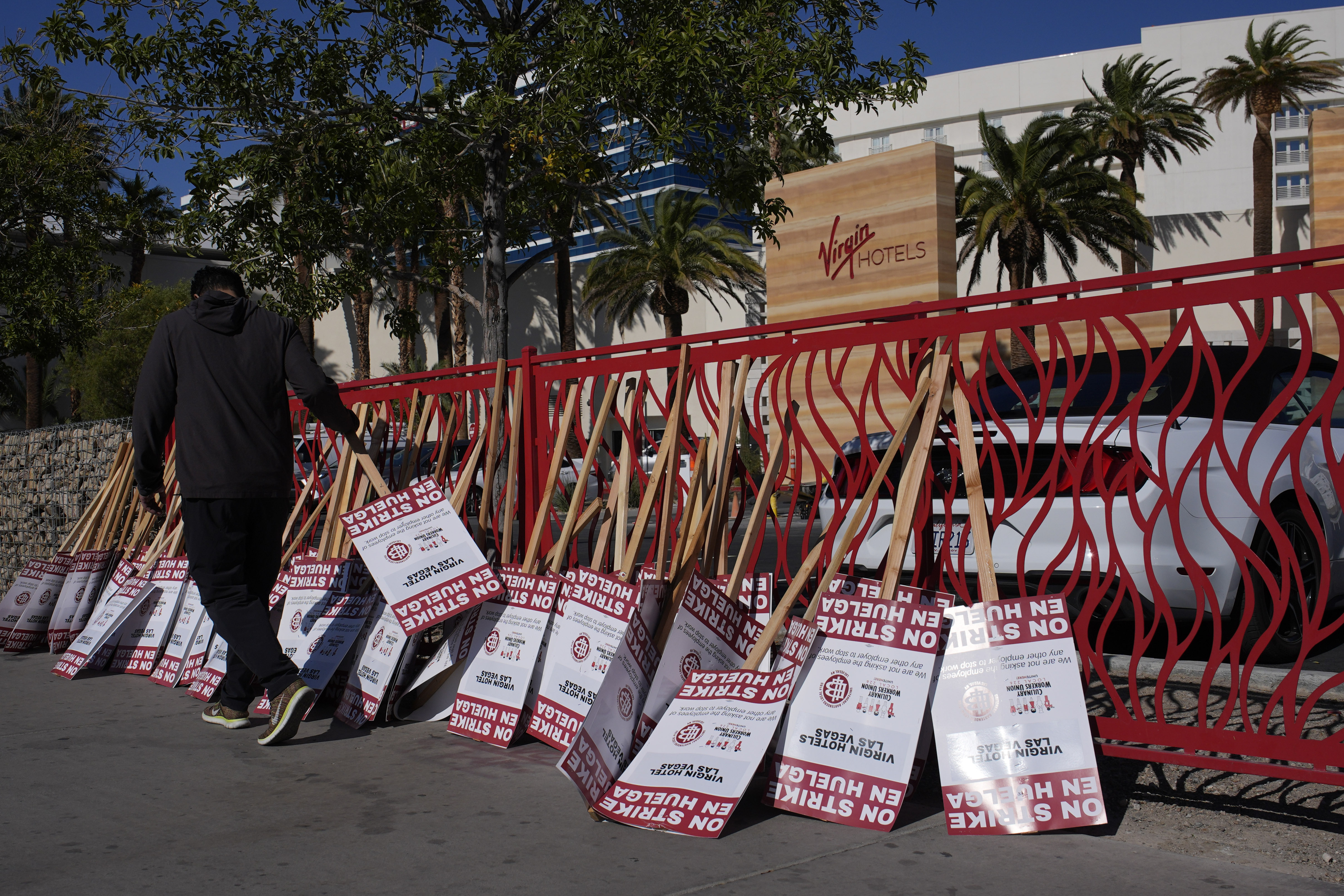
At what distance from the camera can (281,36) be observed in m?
9.77

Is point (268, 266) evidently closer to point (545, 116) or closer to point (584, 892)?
point (545, 116)

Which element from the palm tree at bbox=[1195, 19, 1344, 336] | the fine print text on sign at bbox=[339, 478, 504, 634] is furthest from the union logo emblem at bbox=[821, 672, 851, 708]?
the palm tree at bbox=[1195, 19, 1344, 336]

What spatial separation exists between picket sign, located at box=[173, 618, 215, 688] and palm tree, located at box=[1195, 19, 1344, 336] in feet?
102

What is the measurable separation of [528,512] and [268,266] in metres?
7.09

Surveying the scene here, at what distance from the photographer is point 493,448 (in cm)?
472

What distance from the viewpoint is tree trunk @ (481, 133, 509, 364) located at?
1070cm

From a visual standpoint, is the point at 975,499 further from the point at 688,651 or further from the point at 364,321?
the point at 364,321

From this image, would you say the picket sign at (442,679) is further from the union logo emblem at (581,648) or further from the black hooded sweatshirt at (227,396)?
the black hooded sweatshirt at (227,396)

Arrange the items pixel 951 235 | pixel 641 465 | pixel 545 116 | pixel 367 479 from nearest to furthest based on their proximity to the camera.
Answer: pixel 641 465, pixel 367 479, pixel 545 116, pixel 951 235

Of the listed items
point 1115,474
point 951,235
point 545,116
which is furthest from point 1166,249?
point 1115,474

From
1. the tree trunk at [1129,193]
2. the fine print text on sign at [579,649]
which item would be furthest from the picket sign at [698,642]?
the tree trunk at [1129,193]

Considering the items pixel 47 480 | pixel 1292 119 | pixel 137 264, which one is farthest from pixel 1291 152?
pixel 47 480

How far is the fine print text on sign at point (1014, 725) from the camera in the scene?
2830 millimetres

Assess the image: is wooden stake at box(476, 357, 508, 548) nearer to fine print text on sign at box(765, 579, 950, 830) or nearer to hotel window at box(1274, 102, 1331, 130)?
fine print text on sign at box(765, 579, 950, 830)
